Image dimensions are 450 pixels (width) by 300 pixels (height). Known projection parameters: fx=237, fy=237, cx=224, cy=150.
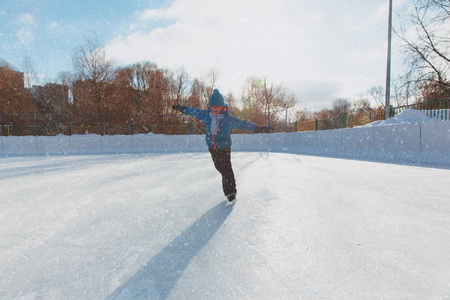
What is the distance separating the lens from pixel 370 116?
1170cm

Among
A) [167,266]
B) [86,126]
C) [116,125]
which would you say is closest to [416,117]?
[167,266]

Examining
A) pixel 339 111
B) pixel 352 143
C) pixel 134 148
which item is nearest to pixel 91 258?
pixel 352 143

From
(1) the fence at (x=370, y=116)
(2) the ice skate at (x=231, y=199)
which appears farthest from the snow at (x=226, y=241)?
(1) the fence at (x=370, y=116)

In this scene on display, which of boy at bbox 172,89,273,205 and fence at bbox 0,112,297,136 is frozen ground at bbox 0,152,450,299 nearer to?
boy at bbox 172,89,273,205

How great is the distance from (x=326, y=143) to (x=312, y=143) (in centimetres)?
124

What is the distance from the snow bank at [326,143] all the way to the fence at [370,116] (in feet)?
0.91

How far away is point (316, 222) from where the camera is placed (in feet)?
7.34

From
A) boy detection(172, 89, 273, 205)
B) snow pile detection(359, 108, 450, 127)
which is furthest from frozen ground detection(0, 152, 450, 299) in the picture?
snow pile detection(359, 108, 450, 127)

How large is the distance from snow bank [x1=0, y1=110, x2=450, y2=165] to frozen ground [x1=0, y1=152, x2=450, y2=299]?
5158 mm

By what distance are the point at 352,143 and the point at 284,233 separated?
9979 millimetres

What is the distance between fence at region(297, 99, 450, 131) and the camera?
762cm

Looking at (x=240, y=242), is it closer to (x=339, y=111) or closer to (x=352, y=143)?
(x=352, y=143)

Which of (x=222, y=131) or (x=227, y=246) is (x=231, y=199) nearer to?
(x=222, y=131)

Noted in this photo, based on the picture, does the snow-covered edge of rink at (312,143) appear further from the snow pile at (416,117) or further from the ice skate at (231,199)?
the ice skate at (231,199)
